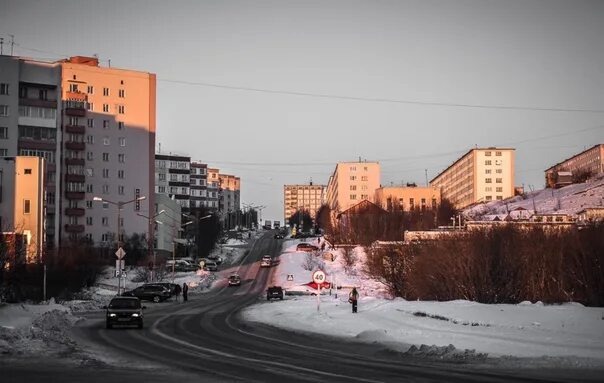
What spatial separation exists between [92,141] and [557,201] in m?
95.7

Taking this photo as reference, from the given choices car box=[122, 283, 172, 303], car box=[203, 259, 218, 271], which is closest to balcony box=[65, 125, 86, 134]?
car box=[203, 259, 218, 271]

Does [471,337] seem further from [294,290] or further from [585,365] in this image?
[294,290]

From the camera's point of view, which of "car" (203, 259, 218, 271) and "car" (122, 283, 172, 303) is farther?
"car" (203, 259, 218, 271)

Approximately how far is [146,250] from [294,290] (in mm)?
35789

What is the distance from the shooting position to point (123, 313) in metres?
35.1

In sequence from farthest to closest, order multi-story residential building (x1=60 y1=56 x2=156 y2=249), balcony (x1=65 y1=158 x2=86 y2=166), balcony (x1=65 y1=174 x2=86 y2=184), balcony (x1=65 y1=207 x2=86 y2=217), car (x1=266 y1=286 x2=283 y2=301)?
multi-story residential building (x1=60 y1=56 x2=156 y2=249)
balcony (x1=65 y1=158 x2=86 y2=166)
balcony (x1=65 y1=207 x2=86 y2=217)
balcony (x1=65 y1=174 x2=86 y2=184)
car (x1=266 y1=286 x2=283 y2=301)

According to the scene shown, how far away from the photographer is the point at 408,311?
38000 millimetres

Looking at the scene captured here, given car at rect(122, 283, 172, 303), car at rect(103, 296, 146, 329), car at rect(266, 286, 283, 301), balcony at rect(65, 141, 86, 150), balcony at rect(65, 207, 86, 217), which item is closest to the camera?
car at rect(103, 296, 146, 329)

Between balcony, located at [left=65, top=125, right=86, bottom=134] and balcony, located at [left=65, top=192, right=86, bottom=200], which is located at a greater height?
balcony, located at [left=65, top=125, right=86, bottom=134]

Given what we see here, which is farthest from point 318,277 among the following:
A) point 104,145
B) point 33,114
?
point 104,145

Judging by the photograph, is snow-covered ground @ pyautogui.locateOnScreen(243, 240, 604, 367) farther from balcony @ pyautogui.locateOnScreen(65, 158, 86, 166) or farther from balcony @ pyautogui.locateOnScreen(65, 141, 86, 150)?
balcony @ pyautogui.locateOnScreen(65, 141, 86, 150)

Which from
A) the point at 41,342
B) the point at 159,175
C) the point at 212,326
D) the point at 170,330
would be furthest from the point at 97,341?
the point at 159,175

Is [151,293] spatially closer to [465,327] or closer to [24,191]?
[24,191]

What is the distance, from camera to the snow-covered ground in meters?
23.7
